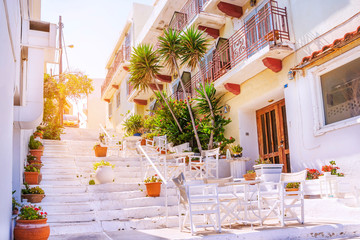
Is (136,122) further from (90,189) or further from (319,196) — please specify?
(319,196)

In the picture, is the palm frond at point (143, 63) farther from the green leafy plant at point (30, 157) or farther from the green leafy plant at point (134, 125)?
the green leafy plant at point (134, 125)

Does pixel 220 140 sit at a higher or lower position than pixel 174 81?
lower

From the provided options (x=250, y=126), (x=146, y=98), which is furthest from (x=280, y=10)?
(x=146, y=98)

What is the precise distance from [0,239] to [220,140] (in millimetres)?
9574

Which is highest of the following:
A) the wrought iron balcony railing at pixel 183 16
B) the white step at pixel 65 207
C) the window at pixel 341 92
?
the wrought iron balcony railing at pixel 183 16

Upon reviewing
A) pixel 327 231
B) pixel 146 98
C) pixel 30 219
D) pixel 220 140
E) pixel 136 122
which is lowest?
pixel 327 231

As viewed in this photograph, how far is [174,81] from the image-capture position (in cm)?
1869

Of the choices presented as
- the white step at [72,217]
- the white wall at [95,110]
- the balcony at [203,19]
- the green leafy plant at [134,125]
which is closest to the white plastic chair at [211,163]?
the white step at [72,217]

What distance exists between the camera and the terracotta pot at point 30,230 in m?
5.11

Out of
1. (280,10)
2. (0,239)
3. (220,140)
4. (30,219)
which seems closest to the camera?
(0,239)

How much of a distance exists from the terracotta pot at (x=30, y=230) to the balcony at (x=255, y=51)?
7.26 m

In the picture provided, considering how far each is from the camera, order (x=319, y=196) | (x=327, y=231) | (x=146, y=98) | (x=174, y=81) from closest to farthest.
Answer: (x=327, y=231), (x=319, y=196), (x=174, y=81), (x=146, y=98)

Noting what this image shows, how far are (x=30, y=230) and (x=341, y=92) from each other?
7176 millimetres

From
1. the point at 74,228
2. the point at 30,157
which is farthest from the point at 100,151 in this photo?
the point at 74,228
